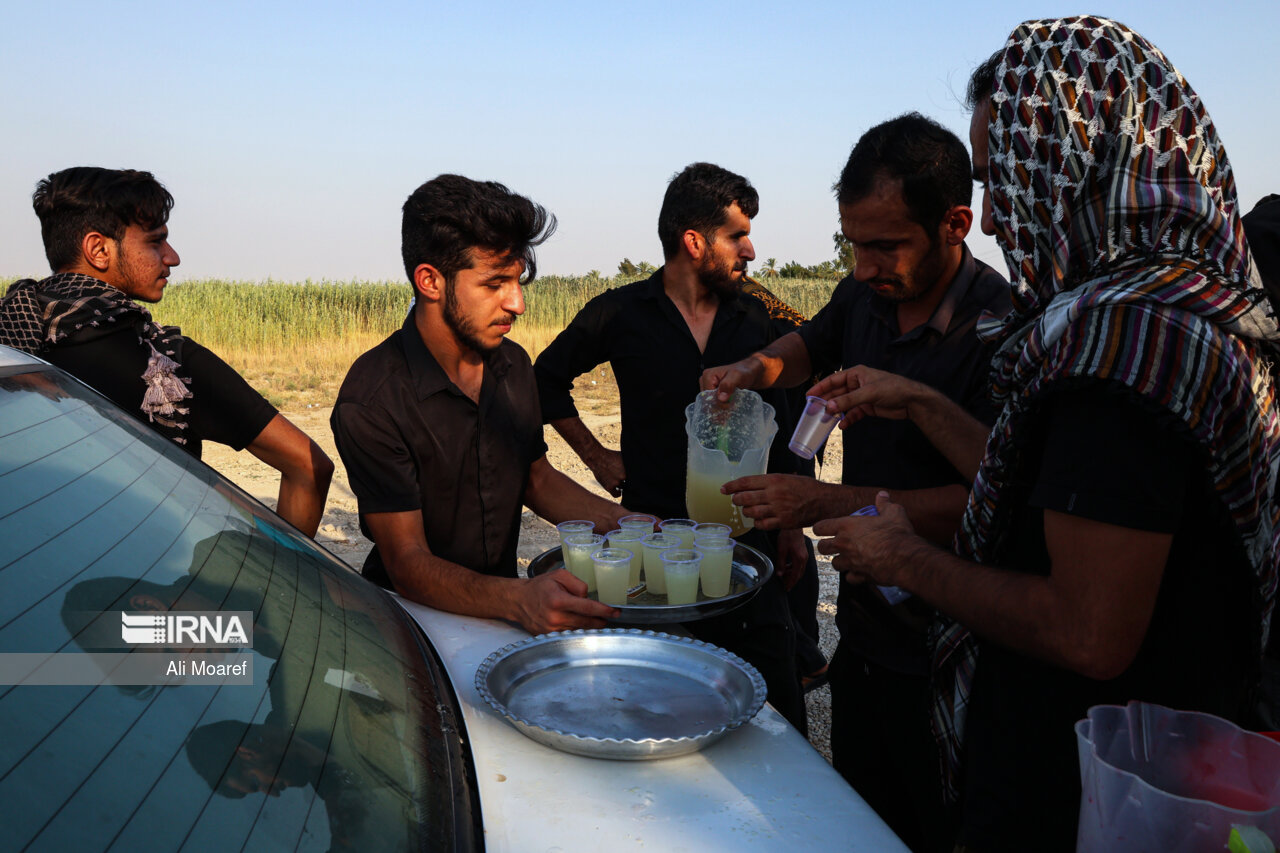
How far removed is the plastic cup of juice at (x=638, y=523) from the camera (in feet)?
8.27

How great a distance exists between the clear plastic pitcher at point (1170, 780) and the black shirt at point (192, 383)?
9.19 feet

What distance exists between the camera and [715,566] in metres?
2.41

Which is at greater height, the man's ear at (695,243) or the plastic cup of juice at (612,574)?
the man's ear at (695,243)

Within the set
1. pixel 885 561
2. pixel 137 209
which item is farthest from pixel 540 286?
pixel 885 561

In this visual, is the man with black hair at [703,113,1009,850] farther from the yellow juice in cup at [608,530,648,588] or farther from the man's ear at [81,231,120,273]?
the man's ear at [81,231,120,273]

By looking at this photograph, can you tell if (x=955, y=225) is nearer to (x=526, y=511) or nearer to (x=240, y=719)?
(x=240, y=719)

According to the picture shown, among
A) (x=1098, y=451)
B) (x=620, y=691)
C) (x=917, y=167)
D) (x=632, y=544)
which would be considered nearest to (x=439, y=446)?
(x=632, y=544)

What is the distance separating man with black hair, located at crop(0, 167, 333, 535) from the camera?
2990 millimetres

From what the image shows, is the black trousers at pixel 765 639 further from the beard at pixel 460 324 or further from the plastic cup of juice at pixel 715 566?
the beard at pixel 460 324

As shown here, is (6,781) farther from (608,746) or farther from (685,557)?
(685,557)

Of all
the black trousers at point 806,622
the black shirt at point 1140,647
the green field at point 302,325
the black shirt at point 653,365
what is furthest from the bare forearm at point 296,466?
the green field at point 302,325

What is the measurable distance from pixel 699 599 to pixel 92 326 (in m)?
2.27

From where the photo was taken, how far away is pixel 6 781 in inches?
33.8

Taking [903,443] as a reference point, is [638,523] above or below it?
below
